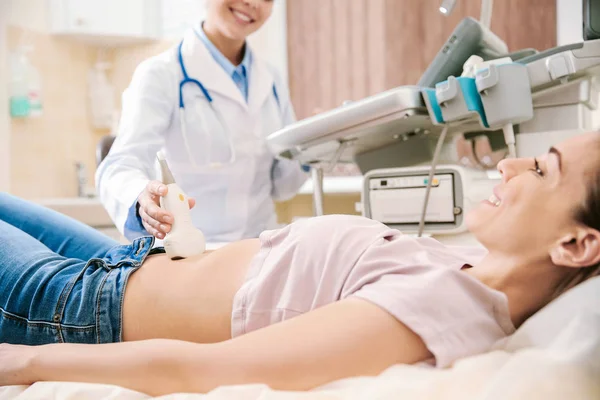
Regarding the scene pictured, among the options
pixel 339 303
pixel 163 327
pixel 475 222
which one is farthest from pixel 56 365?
pixel 475 222

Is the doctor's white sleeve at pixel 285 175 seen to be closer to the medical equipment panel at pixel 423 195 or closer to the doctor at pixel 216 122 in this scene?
the doctor at pixel 216 122

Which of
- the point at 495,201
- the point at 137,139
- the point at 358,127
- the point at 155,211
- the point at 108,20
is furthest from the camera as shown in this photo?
the point at 108,20

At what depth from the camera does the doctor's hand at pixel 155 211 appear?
1.07m

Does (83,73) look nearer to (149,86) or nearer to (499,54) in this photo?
(149,86)

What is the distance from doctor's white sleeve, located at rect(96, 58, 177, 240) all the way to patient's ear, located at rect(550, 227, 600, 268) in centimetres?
89

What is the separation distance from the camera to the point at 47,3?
9.20 feet

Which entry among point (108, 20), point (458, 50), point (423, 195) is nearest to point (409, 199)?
point (423, 195)

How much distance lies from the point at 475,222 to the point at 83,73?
2502 mm

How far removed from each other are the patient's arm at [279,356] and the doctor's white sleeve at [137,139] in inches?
25.5

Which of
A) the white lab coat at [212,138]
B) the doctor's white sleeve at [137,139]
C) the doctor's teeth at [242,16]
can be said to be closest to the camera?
the doctor's white sleeve at [137,139]

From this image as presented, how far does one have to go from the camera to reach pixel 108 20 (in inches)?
113

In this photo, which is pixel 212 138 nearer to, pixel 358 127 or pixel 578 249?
pixel 358 127

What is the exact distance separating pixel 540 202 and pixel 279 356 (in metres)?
0.42

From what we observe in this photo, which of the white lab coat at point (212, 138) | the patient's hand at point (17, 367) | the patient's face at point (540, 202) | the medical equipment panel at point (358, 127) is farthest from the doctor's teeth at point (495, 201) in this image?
the white lab coat at point (212, 138)
